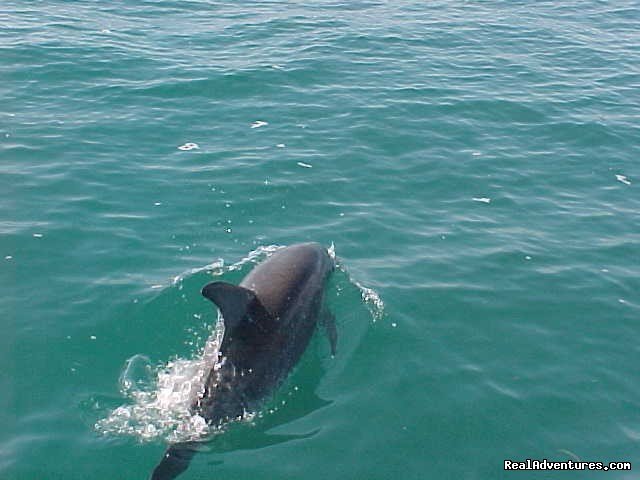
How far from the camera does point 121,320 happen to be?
1569 centimetres

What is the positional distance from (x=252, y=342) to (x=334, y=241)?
21.4 feet

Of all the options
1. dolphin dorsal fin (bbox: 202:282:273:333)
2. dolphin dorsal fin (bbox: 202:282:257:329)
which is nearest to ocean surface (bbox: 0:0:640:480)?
dolphin dorsal fin (bbox: 202:282:273:333)

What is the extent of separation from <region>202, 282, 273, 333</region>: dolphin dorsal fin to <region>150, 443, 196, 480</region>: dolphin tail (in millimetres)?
2289

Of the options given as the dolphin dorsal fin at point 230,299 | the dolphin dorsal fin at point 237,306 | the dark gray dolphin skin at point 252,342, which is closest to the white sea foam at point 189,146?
the dark gray dolphin skin at point 252,342

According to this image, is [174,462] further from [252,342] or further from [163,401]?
[252,342]

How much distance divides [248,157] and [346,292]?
8.33m

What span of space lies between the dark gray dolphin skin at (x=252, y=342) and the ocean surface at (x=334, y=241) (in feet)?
1.26

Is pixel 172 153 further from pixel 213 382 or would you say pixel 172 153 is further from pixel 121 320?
pixel 213 382

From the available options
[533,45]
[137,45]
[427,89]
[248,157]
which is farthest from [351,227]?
[533,45]

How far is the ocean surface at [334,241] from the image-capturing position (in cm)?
1307

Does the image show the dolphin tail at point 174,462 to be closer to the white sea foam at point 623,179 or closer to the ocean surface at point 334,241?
the ocean surface at point 334,241

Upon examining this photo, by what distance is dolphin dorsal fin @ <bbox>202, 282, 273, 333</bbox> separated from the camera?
42.0ft

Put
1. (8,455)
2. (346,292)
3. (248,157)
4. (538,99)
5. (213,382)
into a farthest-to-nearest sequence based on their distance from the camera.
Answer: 1. (538,99)
2. (248,157)
3. (346,292)
4. (213,382)
5. (8,455)

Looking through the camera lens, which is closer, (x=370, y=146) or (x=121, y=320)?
(x=121, y=320)
